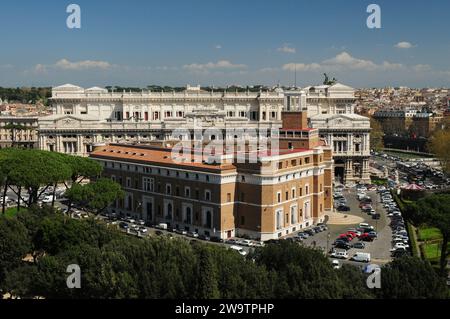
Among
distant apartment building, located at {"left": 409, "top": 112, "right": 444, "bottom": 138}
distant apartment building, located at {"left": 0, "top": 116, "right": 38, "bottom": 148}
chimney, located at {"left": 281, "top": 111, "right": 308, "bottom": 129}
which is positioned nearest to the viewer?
chimney, located at {"left": 281, "top": 111, "right": 308, "bottom": 129}

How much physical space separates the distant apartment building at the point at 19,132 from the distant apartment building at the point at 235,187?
39.7 meters

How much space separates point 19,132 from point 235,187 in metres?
52.9

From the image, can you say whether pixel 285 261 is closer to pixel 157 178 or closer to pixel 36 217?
pixel 36 217

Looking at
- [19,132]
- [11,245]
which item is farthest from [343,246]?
[19,132]

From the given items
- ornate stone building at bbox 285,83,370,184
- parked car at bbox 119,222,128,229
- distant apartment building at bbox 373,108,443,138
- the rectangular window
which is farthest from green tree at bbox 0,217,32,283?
distant apartment building at bbox 373,108,443,138

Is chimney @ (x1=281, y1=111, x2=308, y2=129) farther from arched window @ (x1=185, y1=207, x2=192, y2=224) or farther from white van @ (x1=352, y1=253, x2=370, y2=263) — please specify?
white van @ (x1=352, y1=253, x2=370, y2=263)

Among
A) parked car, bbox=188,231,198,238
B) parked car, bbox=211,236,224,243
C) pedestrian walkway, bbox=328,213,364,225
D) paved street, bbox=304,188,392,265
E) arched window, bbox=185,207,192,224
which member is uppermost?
arched window, bbox=185,207,192,224

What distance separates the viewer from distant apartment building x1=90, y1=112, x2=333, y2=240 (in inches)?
1506

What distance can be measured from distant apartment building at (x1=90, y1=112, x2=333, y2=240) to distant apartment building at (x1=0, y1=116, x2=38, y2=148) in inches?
1564

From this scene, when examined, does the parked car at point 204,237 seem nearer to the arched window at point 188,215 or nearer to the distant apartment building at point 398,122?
the arched window at point 188,215

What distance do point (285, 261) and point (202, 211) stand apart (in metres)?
15.5

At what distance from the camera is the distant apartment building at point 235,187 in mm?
38250

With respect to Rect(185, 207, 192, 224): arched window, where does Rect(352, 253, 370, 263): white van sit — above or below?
below

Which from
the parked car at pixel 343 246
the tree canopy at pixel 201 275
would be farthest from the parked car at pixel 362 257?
the tree canopy at pixel 201 275
